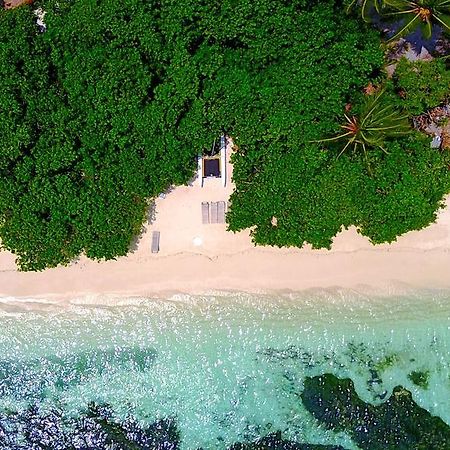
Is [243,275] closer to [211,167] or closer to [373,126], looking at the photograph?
[211,167]

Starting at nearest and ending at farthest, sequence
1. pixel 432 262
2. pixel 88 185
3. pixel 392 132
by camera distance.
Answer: pixel 392 132 → pixel 88 185 → pixel 432 262

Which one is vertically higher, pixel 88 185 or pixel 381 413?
pixel 88 185

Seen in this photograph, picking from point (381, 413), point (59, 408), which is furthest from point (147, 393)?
point (381, 413)

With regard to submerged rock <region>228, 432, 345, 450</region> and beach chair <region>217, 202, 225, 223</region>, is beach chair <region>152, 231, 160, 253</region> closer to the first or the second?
beach chair <region>217, 202, 225, 223</region>

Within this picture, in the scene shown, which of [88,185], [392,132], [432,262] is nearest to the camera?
[392,132]

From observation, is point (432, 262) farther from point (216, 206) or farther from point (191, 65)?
point (191, 65)

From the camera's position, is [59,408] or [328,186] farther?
[59,408]

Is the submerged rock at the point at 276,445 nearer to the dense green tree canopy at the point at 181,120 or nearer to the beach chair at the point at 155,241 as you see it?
the dense green tree canopy at the point at 181,120
